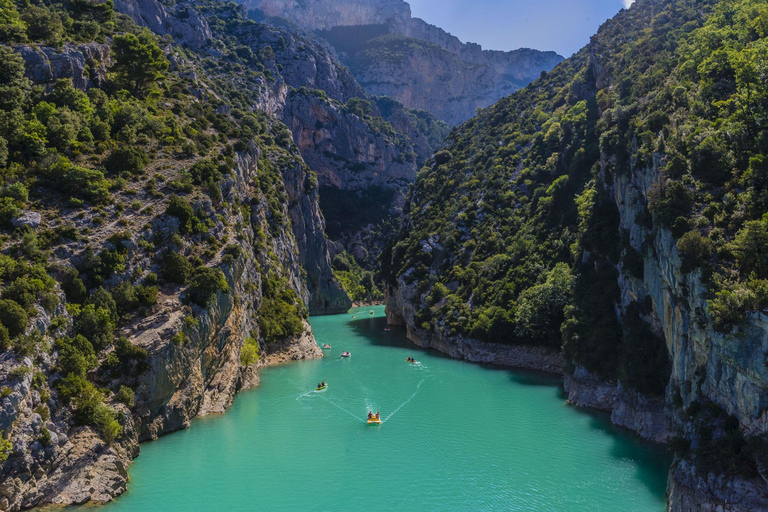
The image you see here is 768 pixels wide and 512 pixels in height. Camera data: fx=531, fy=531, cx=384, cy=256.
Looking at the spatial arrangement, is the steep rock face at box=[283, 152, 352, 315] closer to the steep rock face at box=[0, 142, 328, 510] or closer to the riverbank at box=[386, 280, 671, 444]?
the riverbank at box=[386, 280, 671, 444]

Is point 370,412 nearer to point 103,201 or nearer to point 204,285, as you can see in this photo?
point 204,285

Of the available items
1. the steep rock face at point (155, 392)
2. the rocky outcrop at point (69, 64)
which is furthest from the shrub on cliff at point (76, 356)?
the rocky outcrop at point (69, 64)

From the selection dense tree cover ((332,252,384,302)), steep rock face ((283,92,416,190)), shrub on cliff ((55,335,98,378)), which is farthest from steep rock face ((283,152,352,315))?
shrub on cliff ((55,335,98,378))

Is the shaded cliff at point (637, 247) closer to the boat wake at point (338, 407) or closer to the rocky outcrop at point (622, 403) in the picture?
the rocky outcrop at point (622, 403)

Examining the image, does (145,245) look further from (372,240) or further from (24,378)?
(372,240)

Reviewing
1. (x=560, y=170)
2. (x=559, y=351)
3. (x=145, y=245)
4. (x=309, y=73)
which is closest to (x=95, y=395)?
(x=145, y=245)
